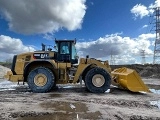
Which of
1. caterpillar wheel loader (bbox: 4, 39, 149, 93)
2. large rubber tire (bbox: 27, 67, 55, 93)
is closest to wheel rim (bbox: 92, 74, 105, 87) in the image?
caterpillar wheel loader (bbox: 4, 39, 149, 93)

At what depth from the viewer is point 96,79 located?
38.4 ft

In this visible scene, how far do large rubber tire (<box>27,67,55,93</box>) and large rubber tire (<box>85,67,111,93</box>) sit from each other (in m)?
1.69

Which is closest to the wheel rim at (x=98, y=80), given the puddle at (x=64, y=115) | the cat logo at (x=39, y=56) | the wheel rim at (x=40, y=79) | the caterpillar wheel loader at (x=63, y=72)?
the caterpillar wheel loader at (x=63, y=72)

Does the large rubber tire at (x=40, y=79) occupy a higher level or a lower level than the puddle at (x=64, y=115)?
higher

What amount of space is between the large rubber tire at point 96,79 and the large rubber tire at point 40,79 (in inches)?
66.4

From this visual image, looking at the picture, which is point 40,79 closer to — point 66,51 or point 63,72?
point 63,72

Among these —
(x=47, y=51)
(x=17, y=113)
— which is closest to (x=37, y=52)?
(x=47, y=51)

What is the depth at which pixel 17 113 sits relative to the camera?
6.34 metres

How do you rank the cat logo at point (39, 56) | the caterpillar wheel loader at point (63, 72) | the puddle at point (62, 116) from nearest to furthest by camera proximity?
the puddle at point (62, 116) → the caterpillar wheel loader at point (63, 72) → the cat logo at point (39, 56)

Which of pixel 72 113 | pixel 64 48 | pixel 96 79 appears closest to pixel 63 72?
pixel 64 48

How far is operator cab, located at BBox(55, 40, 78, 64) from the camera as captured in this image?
12.4 metres

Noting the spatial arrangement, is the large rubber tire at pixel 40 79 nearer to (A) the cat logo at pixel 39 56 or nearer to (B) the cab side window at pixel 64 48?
(A) the cat logo at pixel 39 56

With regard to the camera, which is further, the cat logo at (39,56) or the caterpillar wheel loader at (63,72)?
the cat logo at (39,56)

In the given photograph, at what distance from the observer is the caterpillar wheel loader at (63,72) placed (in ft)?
38.0
